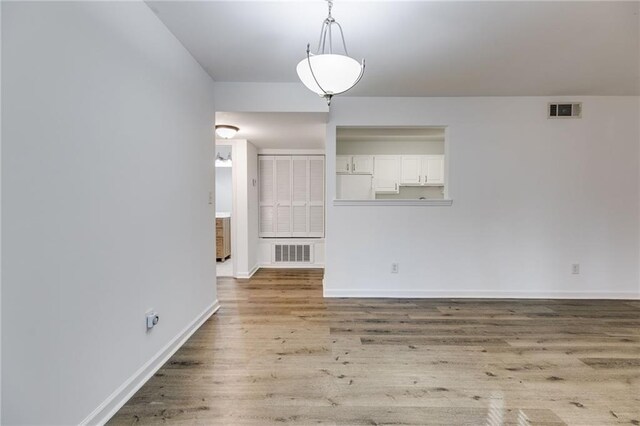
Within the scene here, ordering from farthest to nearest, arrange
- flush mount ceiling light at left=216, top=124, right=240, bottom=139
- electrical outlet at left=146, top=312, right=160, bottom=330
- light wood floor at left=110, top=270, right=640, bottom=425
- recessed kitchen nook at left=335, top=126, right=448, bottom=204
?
recessed kitchen nook at left=335, top=126, right=448, bottom=204 → flush mount ceiling light at left=216, top=124, right=240, bottom=139 → electrical outlet at left=146, top=312, right=160, bottom=330 → light wood floor at left=110, top=270, right=640, bottom=425

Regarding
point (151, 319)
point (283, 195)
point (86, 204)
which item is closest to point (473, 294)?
point (283, 195)

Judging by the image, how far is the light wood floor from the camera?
1629 millimetres

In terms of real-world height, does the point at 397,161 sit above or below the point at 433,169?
above

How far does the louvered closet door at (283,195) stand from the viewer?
5.22 meters

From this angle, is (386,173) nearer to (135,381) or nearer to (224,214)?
(224,214)

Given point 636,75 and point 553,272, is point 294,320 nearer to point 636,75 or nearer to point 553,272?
point 553,272

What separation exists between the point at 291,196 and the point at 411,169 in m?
2.26

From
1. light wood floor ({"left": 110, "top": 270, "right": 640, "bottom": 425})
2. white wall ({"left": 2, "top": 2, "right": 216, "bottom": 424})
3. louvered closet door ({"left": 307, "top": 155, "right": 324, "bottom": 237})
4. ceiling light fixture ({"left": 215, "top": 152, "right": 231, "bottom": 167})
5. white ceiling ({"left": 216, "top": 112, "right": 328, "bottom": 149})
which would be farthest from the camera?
ceiling light fixture ({"left": 215, "top": 152, "right": 231, "bottom": 167})

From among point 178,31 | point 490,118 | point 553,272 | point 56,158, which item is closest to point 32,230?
point 56,158

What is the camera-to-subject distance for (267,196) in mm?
5273

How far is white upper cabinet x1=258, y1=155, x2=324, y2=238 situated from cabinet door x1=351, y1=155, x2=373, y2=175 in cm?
61

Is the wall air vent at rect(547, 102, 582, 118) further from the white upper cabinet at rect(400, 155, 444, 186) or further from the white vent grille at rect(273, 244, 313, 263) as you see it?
the white vent grille at rect(273, 244, 313, 263)

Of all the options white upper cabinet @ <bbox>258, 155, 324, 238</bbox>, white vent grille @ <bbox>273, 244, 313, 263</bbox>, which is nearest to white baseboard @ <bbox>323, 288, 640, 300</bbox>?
white vent grille @ <bbox>273, 244, 313, 263</bbox>

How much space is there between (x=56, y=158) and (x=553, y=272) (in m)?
4.73
